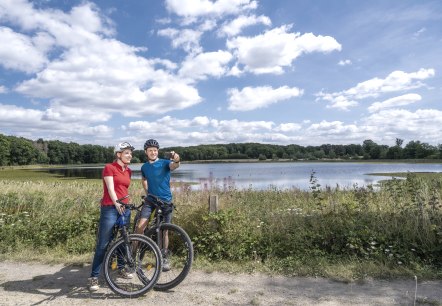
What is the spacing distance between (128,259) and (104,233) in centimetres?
49

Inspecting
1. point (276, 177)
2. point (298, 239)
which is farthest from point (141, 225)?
point (276, 177)

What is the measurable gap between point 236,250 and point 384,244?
2.51 metres

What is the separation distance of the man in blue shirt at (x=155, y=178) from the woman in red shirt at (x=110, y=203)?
0.35m

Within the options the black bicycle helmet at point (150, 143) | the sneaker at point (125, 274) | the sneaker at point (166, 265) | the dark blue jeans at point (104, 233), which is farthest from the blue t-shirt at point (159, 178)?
the sneaker at point (125, 274)

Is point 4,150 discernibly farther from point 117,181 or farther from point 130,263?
point 130,263

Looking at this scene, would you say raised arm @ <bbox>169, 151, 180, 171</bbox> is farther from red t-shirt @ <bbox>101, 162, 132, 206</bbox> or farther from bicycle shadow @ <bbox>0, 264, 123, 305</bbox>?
bicycle shadow @ <bbox>0, 264, 123, 305</bbox>

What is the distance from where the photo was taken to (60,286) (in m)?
5.09

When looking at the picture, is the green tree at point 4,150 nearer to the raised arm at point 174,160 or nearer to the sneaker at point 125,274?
the sneaker at point 125,274

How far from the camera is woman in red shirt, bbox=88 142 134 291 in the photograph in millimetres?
4801

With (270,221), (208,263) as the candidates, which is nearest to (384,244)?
(270,221)

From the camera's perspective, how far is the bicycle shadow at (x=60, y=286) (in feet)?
15.4

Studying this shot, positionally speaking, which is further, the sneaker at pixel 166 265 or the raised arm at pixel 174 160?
the sneaker at pixel 166 265

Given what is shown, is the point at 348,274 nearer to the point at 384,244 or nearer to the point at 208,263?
the point at 384,244

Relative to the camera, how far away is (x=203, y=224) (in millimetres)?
6652
